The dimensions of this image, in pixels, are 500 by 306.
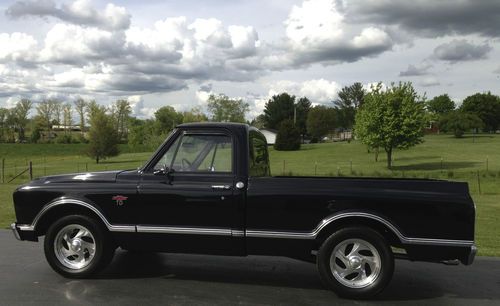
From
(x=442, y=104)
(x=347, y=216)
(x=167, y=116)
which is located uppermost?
(x=442, y=104)

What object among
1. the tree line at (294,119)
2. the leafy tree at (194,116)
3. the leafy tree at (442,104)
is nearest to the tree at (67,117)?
the tree line at (294,119)

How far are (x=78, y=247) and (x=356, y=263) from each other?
3247 mm

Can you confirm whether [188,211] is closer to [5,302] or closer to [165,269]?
[165,269]

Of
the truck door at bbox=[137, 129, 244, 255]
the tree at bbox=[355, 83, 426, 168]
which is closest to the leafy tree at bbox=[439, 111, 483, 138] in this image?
the tree at bbox=[355, 83, 426, 168]

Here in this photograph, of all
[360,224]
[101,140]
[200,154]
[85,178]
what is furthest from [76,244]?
[101,140]

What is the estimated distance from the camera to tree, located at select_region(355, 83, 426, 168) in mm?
40688

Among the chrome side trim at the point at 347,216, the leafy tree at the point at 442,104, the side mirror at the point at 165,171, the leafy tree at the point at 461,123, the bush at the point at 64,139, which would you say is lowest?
the bush at the point at 64,139

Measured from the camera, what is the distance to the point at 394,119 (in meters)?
40.6

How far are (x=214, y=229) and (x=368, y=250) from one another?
169cm

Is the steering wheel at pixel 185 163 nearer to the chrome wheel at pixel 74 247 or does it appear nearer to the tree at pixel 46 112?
the chrome wheel at pixel 74 247

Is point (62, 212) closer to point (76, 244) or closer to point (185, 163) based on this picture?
point (76, 244)

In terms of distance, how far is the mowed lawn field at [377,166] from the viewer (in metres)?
14.2

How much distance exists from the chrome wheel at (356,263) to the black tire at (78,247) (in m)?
2.68

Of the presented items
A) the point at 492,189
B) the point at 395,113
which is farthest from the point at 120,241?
the point at 395,113
